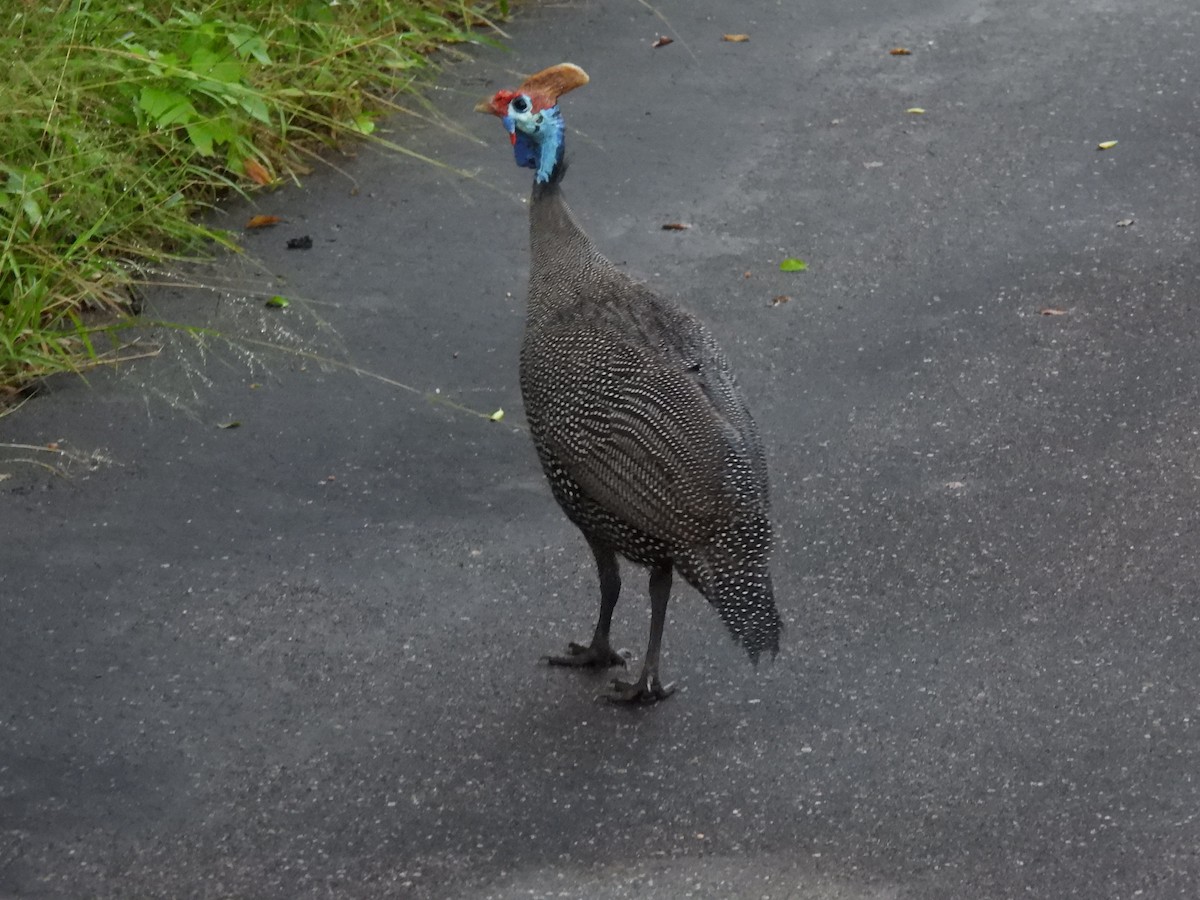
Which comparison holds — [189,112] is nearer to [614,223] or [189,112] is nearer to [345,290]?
[345,290]

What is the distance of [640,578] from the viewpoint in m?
4.79

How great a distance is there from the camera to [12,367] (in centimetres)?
565

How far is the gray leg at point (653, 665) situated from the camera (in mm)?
4207

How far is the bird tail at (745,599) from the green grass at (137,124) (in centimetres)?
268

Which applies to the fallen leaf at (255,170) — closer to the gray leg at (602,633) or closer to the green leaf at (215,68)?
the green leaf at (215,68)

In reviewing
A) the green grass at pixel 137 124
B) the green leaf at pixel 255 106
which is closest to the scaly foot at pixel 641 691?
the green grass at pixel 137 124

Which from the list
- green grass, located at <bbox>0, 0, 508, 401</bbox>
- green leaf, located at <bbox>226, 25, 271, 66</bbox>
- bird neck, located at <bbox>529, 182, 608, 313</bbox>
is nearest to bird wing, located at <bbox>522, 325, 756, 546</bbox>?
bird neck, located at <bbox>529, 182, 608, 313</bbox>

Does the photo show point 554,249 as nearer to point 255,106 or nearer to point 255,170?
point 255,106

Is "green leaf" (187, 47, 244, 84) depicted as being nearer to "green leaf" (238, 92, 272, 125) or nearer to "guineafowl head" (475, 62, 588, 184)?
"green leaf" (238, 92, 272, 125)

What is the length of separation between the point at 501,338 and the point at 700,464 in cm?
212

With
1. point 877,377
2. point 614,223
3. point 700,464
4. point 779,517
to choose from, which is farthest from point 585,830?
point 614,223

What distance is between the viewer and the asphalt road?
12.6 ft

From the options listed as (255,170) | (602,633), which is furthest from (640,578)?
(255,170)

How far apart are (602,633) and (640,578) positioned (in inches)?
17.3
